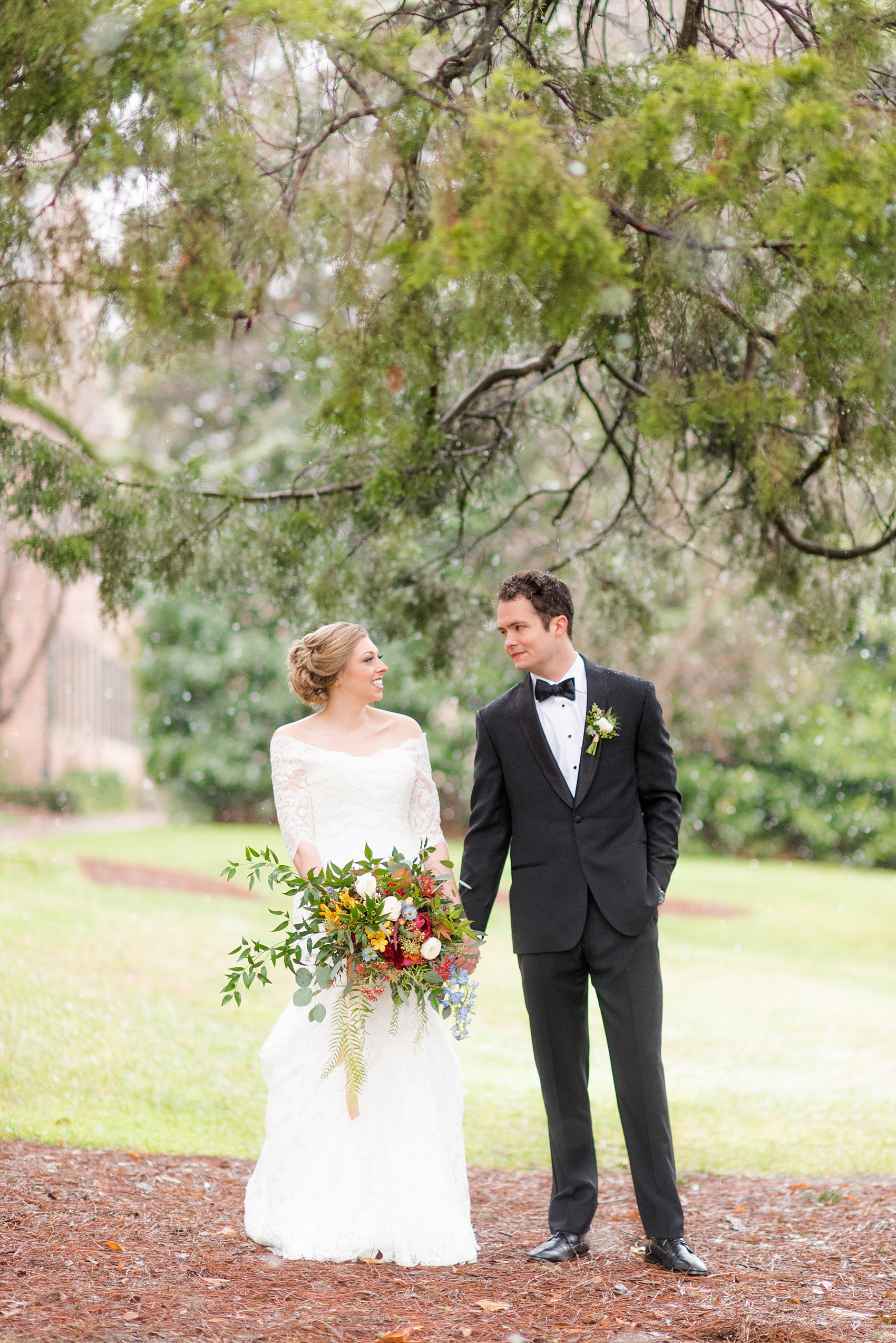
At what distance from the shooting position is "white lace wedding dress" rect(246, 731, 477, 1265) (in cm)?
362

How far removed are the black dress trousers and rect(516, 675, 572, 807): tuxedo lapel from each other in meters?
0.35

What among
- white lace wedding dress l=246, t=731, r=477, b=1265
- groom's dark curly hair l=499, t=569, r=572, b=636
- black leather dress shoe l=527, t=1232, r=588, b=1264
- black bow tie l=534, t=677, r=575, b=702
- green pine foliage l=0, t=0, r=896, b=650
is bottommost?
black leather dress shoe l=527, t=1232, r=588, b=1264

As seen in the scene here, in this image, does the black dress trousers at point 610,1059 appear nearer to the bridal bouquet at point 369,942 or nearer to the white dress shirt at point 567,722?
the bridal bouquet at point 369,942

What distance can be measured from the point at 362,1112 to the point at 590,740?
1.27 meters

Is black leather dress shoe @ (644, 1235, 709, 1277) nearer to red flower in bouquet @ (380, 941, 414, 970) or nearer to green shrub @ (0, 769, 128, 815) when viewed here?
red flower in bouquet @ (380, 941, 414, 970)

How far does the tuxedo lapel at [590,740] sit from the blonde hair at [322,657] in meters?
0.74

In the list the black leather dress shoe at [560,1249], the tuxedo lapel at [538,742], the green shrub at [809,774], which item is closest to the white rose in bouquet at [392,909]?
the tuxedo lapel at [538,742]

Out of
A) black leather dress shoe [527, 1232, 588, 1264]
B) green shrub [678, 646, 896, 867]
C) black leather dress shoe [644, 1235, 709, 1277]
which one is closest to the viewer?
black leather dress shoe [644, 1235, 709, 1277]

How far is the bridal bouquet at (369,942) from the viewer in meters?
3.48

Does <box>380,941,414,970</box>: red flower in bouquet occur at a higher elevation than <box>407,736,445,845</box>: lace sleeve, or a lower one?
lower

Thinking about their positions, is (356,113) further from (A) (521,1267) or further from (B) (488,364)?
(A) (521,1267)

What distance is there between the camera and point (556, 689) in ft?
12.4

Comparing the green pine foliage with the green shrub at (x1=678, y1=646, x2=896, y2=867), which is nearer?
the green pine foliage

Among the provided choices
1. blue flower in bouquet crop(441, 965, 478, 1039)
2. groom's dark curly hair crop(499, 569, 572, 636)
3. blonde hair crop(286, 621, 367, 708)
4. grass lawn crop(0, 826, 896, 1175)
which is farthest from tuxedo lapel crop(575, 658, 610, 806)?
grass lawn crop(0, 826, 896, 1175)
